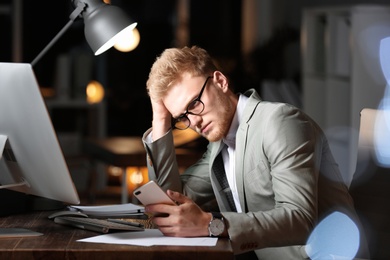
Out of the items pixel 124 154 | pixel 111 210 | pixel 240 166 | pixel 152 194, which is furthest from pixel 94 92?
pixel 152 194

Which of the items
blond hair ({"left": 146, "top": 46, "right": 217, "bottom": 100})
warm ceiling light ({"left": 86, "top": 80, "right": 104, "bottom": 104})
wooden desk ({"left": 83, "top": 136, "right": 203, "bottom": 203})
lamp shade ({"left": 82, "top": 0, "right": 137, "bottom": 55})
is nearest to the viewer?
lamp shade ({"left": 82, "top": 0, "right": 137, "bottom": 55})

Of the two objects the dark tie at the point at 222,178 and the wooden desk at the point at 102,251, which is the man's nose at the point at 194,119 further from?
the wooden desk at the point at 102,251

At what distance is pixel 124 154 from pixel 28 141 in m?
3.01

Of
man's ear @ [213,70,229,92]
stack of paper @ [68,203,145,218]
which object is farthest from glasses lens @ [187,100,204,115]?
stack of paper @ [68,203,145,218]

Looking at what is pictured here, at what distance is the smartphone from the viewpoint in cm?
216

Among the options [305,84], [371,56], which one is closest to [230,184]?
[371,56]

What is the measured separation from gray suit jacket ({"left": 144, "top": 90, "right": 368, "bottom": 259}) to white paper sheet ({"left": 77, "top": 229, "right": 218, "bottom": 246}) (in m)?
0.09

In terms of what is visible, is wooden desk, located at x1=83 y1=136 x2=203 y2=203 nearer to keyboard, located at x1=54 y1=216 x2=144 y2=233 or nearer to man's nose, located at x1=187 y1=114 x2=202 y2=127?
man's nose, located at x1=187 y1=114 x2=202 y2=127

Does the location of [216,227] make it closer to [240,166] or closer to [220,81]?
[240,166]

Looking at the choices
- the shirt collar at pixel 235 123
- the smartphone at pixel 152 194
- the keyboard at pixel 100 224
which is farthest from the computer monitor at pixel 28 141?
the shirt collar at pixel 235 123

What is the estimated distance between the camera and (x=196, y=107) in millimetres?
2604

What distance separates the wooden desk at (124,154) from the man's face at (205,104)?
245cm

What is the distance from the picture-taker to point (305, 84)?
6.44m

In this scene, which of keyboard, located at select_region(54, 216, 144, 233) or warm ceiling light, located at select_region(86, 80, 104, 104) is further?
warm ceiling light, located at select_region(86, 80, 104, 104)
